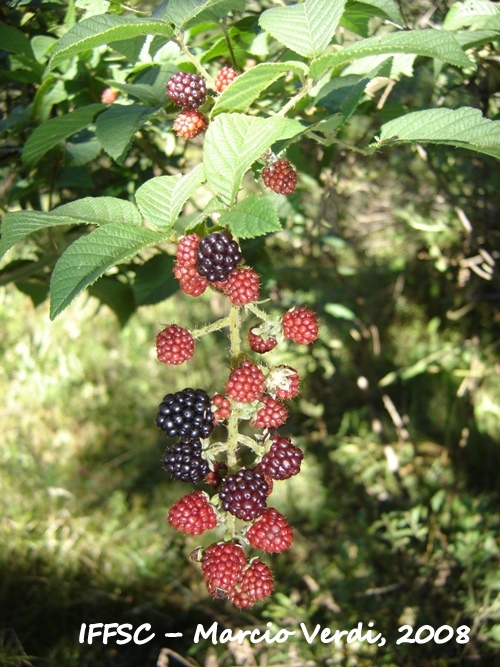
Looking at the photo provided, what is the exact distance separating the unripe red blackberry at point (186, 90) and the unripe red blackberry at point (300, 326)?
282mm

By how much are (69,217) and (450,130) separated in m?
0.42

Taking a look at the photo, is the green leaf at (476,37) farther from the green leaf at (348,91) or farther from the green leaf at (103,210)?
the green leaf at (103,210)

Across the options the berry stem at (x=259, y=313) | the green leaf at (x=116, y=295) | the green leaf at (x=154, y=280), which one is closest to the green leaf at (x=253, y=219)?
the berry stem at (x=259, y=313)

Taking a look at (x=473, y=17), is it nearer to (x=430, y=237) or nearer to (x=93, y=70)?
(x=93, y=70)

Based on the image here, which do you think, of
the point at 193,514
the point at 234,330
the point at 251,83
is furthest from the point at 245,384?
the point at 251,83

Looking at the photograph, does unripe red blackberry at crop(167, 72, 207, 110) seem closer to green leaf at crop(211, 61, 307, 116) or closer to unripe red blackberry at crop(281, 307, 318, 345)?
green leaf at crop(211, 61, 307, 116)

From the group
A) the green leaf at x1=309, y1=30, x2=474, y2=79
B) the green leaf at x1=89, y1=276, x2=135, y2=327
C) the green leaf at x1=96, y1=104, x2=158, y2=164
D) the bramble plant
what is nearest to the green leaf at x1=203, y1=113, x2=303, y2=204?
the bramble plant

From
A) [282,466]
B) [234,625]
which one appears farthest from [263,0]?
[234,625]

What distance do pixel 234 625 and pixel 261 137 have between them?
1745mm

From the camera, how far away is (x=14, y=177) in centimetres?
151

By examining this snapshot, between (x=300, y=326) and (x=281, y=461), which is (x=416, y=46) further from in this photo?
(x=281, y=461)

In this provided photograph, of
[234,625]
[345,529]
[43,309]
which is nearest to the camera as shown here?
[234,625]

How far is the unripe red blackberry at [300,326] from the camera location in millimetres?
793

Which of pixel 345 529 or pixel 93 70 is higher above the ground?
pixel 93 70
